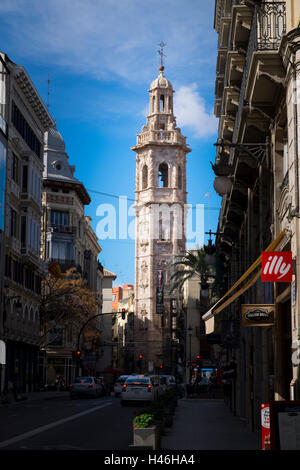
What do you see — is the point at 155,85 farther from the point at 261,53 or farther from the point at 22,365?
the point at 261,53

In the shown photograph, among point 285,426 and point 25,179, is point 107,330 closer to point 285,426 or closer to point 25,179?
point 25,179

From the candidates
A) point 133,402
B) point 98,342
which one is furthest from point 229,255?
point 98,342

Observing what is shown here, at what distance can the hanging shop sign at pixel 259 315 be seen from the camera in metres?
17.9

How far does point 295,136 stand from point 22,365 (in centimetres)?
4913

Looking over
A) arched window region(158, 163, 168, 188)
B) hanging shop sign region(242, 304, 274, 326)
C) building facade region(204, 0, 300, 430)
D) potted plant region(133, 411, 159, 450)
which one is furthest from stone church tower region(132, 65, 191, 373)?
potted plant region(133, 411, 159, 450)

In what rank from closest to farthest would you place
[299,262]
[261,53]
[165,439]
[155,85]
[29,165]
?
[299,262]
[261,53]
[165,439]
[29,165]
[155,85]

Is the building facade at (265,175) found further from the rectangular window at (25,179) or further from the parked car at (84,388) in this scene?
the rectangular window at (25,179)

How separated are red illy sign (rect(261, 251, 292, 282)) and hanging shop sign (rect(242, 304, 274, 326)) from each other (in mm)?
3403

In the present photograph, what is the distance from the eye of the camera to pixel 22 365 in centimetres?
6047

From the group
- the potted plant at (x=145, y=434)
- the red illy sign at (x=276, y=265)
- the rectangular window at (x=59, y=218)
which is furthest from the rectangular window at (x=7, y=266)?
the red illy sign at (x=276, y=265)

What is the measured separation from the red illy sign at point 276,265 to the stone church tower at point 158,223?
366 ft

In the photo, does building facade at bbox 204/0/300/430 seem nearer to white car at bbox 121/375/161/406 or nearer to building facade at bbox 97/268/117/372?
white car at bbox 121/375/161/406

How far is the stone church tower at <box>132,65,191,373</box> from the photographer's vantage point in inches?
5012

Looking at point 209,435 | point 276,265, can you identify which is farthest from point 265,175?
point 209,435
